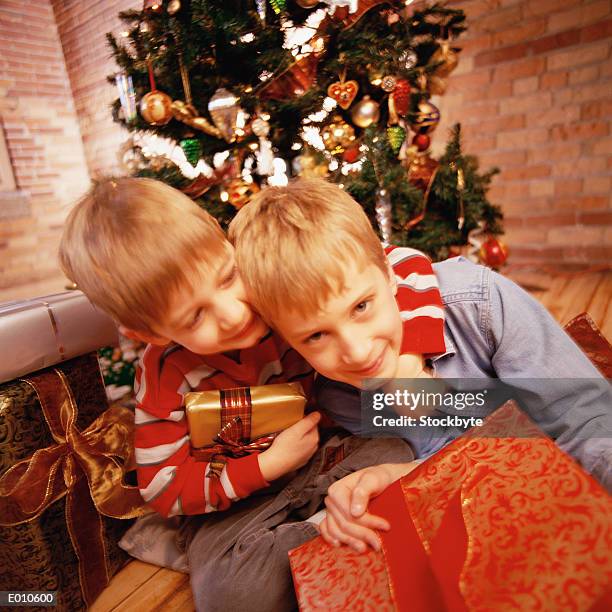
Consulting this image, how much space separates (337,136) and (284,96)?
0.16m

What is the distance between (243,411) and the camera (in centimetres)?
74

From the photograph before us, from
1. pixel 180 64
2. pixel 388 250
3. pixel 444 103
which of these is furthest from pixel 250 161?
pixel 444 103

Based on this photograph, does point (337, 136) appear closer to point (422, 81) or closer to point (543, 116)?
point (422, 81)

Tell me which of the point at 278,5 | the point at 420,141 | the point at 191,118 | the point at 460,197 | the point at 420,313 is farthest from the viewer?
the point at 420,141

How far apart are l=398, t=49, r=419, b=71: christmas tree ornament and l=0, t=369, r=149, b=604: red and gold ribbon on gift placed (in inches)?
41.7

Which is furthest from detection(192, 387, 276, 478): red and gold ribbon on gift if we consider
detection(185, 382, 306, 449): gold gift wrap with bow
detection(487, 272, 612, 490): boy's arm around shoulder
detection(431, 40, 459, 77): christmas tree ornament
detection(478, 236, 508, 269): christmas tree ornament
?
detection(478, 236, 508, 269): christmas tree ornament

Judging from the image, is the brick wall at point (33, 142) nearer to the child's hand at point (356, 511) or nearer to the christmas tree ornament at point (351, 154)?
the christmas tree ornament at point (351, 154)

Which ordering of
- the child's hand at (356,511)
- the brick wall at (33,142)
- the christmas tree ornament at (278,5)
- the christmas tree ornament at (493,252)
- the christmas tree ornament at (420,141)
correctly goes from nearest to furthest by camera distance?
1. the child's hand at (356,511)
2. the christmas tree ornament at (278,5)
3. the christmas tree ornament at (420,141)
4. the christmas tree ornament at (493,252)
5. the brick wall at (33,142)

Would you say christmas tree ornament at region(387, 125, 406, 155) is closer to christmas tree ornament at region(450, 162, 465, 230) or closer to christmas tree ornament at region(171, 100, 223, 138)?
christmas tree ornament at region(450, 162, 465, 230)

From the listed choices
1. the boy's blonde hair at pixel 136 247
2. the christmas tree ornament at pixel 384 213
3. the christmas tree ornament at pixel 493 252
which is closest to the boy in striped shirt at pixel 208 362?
the boy's blonde hair at pixel 136 247

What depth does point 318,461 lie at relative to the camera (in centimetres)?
82

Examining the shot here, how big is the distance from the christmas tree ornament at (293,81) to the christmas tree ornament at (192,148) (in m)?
0.19

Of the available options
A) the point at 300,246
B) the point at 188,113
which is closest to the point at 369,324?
the point at 300,246

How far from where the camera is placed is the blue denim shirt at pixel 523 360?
62 centimetres
